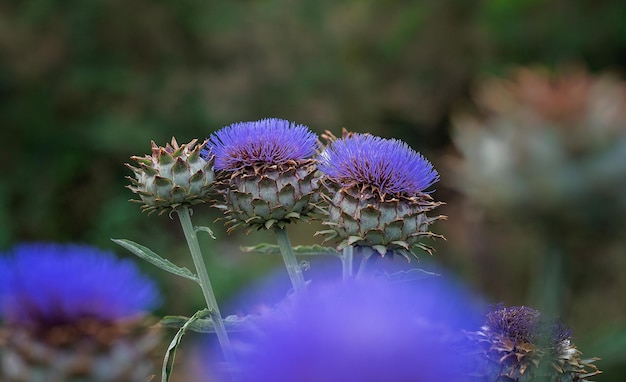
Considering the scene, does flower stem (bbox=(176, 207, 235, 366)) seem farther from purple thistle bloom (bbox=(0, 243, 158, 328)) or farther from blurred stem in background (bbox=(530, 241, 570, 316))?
blurred stem in background (bbox=(530, 241, 570, 316))

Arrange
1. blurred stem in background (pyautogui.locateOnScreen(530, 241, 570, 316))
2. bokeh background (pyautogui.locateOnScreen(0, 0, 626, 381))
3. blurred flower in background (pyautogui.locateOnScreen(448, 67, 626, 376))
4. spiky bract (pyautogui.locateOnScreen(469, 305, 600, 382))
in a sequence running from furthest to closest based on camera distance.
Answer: bokeh background (pyautogui.locateOnScreen(0, 0, 626, 381)), spiky bract (pyautogui.locateOnScreen(469, 305, 600, 382)), blurred flower in background (pyautogui.locateOnScreen(448, 67, 626, 376)), blurred stem in background (pyautogui.locateOnScreen(530, 241, 570, 316))

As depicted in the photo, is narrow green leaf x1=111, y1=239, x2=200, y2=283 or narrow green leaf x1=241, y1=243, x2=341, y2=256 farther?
narrow green leaf x1=241, y1=243, x2=341, y2=256

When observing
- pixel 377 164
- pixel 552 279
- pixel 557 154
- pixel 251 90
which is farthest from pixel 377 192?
pixel 251 90

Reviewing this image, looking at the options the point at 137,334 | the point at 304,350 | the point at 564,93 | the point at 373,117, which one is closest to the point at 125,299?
the point at 137,334

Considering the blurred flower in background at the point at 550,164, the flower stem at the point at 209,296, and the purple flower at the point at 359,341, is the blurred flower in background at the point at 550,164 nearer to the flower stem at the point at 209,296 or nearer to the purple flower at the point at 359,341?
the purple flower at the point at 359,341

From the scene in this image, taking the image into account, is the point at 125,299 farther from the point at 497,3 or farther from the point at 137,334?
the point at 497,3

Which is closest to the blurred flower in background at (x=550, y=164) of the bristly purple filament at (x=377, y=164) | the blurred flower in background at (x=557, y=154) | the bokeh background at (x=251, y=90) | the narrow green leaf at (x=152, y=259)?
the blurred flower in background at (x=557, y=154)

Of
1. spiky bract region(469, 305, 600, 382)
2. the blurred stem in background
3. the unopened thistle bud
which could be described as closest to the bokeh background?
the unopened thistle bud
